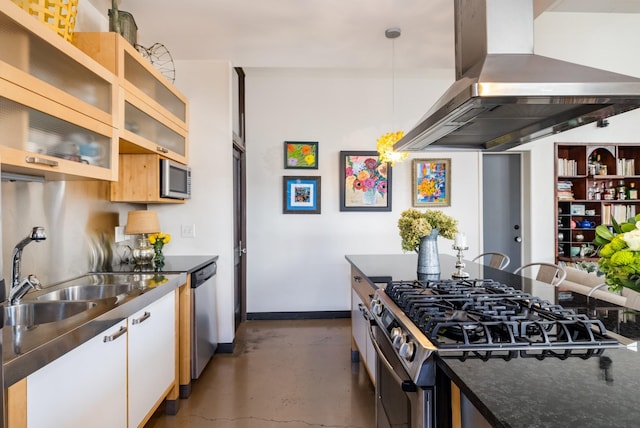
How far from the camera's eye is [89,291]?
6.91 ft

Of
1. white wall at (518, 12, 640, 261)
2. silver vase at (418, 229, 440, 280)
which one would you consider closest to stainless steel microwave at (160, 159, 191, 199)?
silver vase at (418, 229, 440, 280)

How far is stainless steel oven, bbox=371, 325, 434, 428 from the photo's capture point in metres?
1.05

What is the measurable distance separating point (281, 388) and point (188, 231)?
163 cm

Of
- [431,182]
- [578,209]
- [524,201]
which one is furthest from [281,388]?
[578,209]

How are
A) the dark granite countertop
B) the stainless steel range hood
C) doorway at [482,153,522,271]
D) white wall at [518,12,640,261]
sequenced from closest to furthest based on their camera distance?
the stainless steel range hood < the dark granite countertop < white wall at [518,12,640,261] < doorway at [482,153,522,271]

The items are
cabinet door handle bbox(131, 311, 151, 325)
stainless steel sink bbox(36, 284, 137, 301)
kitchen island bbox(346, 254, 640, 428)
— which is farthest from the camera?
stainless steel sink bbox(36, 284, 137, 301)

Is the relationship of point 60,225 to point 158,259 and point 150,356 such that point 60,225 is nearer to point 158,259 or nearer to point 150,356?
point 158,259

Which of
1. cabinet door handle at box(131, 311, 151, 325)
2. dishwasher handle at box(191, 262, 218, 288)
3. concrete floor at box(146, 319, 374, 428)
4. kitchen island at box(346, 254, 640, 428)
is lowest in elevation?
concrete floor at box(146, 319, 374, 428)

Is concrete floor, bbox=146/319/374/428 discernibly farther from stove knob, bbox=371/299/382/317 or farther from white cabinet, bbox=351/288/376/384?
stove knob, bbox=371/299/382/317

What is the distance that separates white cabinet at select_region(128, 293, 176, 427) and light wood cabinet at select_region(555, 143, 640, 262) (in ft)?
16.3

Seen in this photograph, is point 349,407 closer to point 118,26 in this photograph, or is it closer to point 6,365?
point 6,365

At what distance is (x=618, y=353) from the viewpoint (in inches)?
39.0

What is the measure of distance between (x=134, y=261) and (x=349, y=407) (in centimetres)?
192

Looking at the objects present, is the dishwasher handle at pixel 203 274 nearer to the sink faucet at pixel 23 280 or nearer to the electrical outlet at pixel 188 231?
the electrical outlet at pixel 188 231
